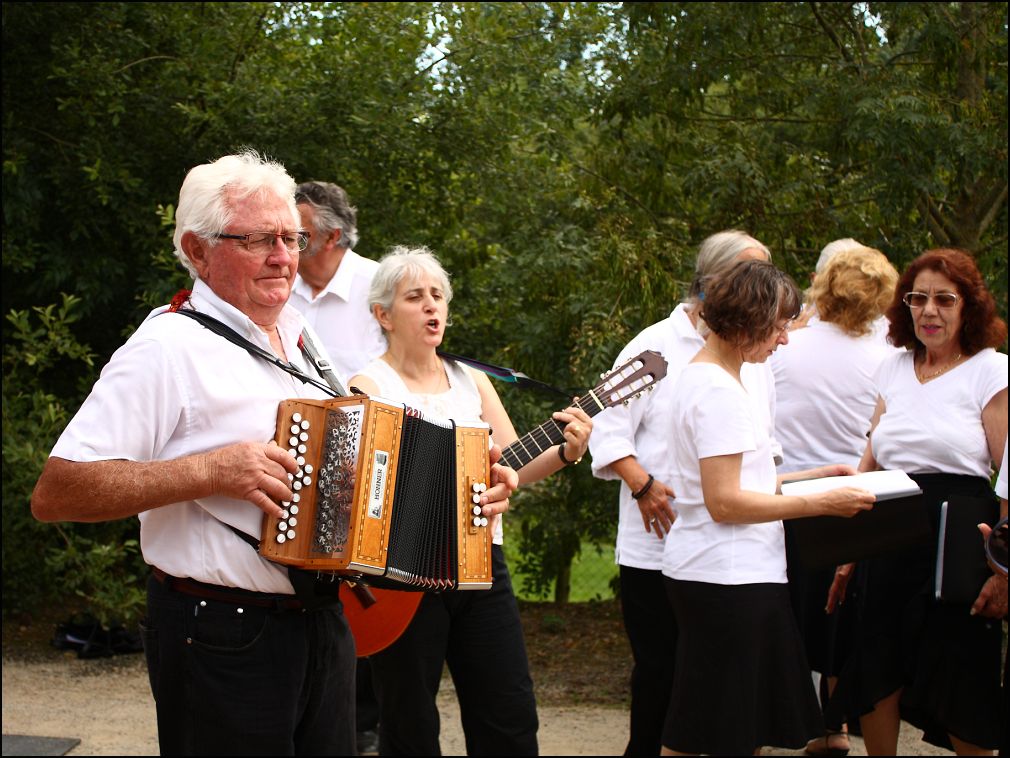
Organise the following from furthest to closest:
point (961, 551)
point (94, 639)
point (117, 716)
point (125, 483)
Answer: point (94, 639) < point (117, 716) < point (961, 551) < point (125, 483)

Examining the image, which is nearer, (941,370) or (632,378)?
(632,378)

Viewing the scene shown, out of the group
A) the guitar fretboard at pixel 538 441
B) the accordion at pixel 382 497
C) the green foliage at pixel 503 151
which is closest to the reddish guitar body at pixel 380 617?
the guitar fretboard at pixel 538 441

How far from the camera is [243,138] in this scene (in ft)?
25.8

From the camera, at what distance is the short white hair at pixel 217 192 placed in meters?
2.86

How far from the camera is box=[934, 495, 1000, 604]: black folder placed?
170 inches

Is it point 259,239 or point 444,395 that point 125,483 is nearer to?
point 259,239

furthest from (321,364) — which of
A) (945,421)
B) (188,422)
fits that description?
(945,421)

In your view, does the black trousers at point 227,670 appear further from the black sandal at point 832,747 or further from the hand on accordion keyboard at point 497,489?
the black sandal at point 832,747

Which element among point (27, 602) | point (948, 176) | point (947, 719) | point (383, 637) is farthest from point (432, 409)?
point (27, 602)

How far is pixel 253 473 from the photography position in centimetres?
262

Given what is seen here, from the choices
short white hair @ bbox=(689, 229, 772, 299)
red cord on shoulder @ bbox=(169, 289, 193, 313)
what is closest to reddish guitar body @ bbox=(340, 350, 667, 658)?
short white hair @ bbox=(689, 229, 772, 299)

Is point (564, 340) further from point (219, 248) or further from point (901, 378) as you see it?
point (219, 248)

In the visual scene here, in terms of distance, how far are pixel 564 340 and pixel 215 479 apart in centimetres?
472

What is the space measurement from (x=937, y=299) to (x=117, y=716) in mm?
4410
